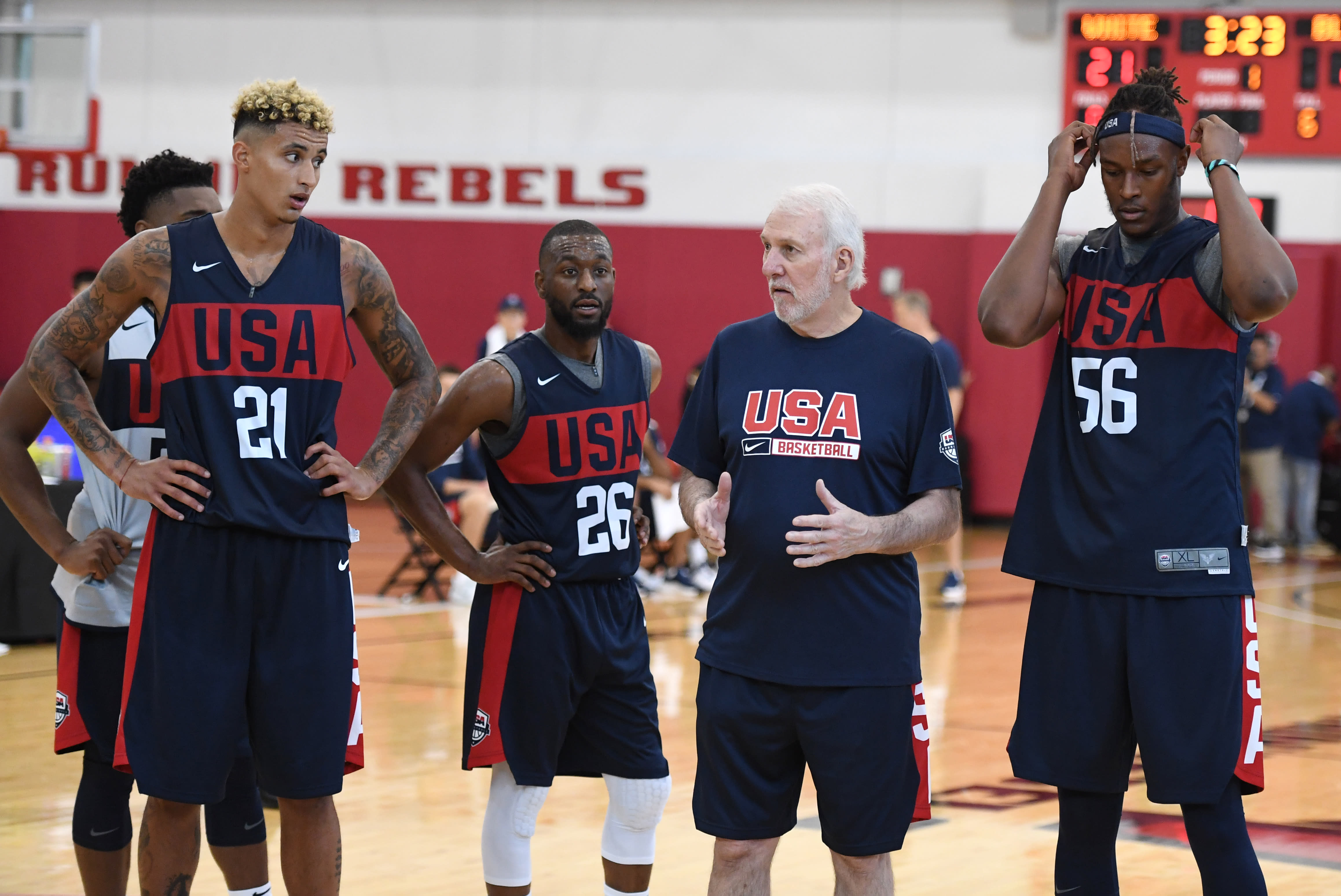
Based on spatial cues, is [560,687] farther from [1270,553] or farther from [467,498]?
[1270,553]

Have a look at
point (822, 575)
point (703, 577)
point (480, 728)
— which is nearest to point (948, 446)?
point (822, 575)

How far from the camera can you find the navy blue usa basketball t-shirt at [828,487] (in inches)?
134

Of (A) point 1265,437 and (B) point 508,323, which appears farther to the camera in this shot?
(A) point 1265,437

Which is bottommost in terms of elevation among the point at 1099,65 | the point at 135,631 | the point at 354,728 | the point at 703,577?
the point at 703,577

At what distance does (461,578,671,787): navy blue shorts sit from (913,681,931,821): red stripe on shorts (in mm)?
884

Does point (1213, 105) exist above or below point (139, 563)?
above

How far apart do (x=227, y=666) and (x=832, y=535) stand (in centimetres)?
137

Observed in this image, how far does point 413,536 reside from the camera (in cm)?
1255

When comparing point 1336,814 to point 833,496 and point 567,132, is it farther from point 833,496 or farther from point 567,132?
point 567,132

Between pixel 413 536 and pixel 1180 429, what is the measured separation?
31.6ft

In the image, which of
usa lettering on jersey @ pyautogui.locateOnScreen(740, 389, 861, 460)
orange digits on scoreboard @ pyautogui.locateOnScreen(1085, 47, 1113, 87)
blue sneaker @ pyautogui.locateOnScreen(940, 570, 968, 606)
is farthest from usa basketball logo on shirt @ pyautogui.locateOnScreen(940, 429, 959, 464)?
orange digits on scoreboard @ pyautogui.locateOnScreen(1085, 47, 1113, 87)

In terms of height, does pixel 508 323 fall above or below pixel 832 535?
above

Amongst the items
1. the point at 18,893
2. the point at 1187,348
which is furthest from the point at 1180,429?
the point at 18,893

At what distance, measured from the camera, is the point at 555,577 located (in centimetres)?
411
